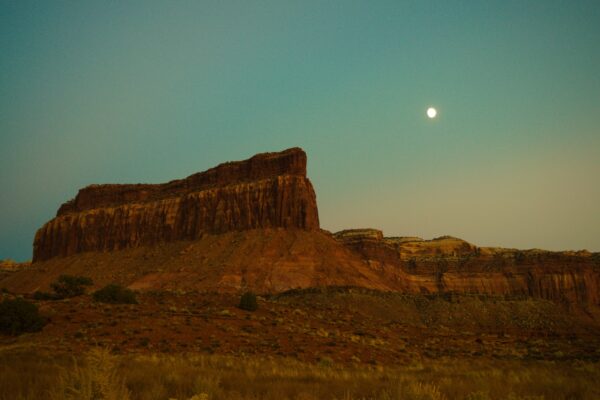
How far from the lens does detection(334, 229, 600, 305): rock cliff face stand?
99000mm

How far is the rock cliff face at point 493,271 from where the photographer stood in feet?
325

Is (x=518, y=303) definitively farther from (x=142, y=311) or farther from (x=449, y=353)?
(x=142, y=311)

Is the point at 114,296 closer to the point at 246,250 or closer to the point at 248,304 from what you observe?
the point at 248,304

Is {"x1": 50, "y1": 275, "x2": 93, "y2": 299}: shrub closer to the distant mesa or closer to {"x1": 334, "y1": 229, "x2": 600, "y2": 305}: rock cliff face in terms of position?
the distant mesa

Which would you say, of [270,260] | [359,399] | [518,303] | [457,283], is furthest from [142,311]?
[457,283]

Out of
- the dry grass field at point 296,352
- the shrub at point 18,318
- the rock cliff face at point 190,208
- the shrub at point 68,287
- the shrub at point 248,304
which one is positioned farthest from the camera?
the rock cliff face at point 190,208

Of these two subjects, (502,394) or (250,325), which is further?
(250,325)

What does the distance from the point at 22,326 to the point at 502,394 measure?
20.3m

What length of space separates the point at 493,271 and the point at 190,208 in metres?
69.5

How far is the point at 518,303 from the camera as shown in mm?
58438

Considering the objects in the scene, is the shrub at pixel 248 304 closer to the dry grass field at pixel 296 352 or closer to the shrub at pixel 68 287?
the dry grass field at pixel 296 352

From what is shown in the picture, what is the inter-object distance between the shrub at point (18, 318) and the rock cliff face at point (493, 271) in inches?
3141

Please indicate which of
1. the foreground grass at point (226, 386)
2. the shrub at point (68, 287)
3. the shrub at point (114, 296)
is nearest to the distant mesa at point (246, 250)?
the shrub at point (68, 287)

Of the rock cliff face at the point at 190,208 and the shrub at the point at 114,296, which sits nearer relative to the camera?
the shrub at the point at 114,296
